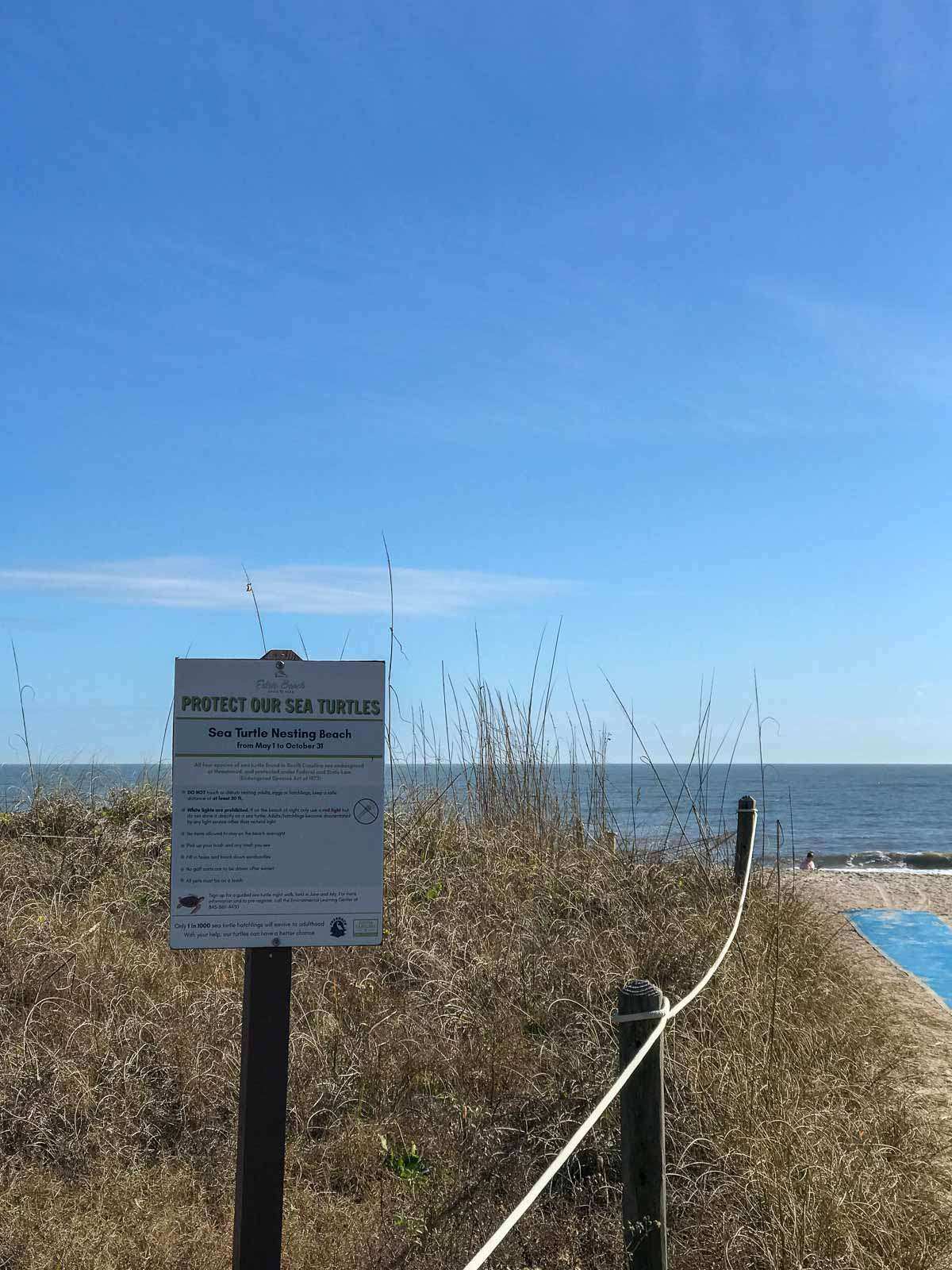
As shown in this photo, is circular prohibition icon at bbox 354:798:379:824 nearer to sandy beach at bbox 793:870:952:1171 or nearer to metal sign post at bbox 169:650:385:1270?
metal sign post at bbox 169:650:385:1270

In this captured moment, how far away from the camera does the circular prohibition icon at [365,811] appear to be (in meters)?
2.70

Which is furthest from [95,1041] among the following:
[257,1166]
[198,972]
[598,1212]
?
[598,1212]

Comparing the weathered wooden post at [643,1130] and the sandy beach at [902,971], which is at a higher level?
the weathered wooden post at [643,1130]

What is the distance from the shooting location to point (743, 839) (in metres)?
6.04

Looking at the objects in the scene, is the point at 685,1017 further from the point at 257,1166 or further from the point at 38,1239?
the point at 38,1239

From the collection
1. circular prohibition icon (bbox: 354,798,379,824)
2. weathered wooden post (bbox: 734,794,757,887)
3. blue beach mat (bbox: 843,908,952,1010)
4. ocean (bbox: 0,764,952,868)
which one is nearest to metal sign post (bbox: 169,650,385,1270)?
circular prohibition icon (bbox: 354,798,379,824)

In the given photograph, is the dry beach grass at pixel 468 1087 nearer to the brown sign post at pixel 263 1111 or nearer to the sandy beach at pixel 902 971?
the sandy beach at pixel 902 971

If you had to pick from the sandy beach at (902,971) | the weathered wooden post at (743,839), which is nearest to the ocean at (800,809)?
the weathered wooden post at (743,839)

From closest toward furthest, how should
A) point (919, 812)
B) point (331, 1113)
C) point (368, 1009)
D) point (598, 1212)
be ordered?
point (598, 1212), point (331, 1113), point (368, 1009), point (919, 812)

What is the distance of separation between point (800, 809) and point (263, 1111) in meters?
53.2

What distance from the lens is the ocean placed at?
7.50m

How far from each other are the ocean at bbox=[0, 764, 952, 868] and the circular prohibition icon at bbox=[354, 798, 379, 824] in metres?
2.16

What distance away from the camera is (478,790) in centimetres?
756

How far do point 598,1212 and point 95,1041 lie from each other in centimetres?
204
